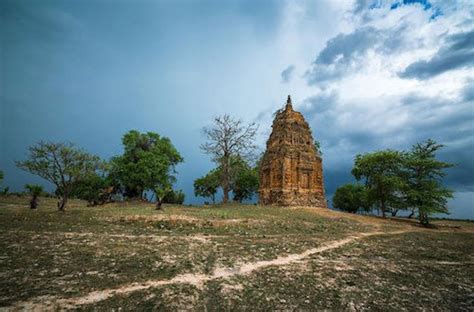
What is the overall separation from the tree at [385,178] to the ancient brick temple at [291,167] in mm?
6697

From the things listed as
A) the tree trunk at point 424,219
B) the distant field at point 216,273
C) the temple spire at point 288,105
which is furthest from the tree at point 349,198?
the distant field at point 216,273

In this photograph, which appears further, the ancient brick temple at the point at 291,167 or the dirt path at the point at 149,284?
the ancient brick temple at the point at 291,167

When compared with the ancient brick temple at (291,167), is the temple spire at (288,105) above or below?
above

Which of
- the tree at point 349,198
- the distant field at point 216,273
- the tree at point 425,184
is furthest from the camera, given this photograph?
the tree at point 349,198

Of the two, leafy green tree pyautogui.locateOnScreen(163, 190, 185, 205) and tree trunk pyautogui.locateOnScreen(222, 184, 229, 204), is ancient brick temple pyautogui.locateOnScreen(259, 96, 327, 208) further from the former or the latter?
leafy green tree pyautogui.locateOnScreen(163, 190, 185, 205)

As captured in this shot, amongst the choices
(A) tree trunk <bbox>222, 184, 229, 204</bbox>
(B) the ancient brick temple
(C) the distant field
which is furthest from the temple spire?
(C) the distant field

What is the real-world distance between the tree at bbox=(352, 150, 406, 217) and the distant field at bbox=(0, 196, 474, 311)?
19326mm

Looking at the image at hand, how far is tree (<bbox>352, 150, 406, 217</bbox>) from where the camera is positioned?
32.4 meters

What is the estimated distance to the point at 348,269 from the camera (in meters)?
9.71

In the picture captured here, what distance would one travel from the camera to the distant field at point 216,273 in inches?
262

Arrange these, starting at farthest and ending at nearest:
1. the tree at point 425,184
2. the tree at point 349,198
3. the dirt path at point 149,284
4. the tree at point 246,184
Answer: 1. the tree at point 246,184
2. the tree at point 349,198
3. the tree at point 425,184
4. the dirt path at point 149,284

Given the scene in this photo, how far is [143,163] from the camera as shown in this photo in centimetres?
4156

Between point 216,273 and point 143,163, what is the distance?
36.0 meters

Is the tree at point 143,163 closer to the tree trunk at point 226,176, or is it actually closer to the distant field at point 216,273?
the tree trunk at point 226,176
